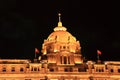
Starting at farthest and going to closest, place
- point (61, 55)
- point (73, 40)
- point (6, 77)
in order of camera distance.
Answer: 1. point (73, 40)
2. point (61, 55)
3. point (6, 77)

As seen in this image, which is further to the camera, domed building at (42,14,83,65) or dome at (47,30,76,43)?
dome at (47,30,76,43)

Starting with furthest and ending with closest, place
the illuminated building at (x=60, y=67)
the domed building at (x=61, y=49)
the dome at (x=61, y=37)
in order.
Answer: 1. the dome at (x=61, y=37)
2. the domed building at (x=61, y=49)
3. the illuminated building at (x=60, y=67)

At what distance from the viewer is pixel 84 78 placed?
311 ft

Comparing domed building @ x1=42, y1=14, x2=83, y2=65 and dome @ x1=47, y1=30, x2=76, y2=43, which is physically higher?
dome @ x1=47, y1=30, x2=76, y2=43

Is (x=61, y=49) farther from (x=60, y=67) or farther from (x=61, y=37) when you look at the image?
(x=60, y=67)

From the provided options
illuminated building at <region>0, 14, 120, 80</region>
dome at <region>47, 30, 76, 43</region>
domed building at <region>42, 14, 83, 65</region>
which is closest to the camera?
illuminated building at <region>0, 14, 120, 80</region>

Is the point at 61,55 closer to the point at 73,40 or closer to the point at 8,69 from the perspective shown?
the point at 73,40

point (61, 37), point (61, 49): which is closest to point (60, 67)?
point (61, 49)

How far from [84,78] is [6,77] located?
22523 mm

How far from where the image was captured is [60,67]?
96.0 m

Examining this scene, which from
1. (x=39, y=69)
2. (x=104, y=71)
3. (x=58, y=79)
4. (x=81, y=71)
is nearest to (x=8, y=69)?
(x=39, y=69)

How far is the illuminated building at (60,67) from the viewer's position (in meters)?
92.3

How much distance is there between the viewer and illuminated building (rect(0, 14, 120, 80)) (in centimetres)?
9231

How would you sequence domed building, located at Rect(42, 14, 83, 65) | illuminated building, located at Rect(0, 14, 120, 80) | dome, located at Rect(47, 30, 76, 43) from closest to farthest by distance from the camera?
1. illuminated building, located at Rect(0, 14, 120, 80)
2. domed building, located at Rect(42, 14, 83, 65)
3. dome, located at Rect(47, 30, 76, 43)
